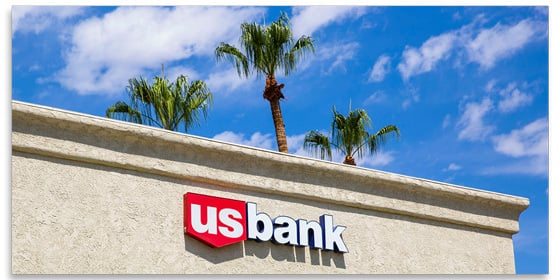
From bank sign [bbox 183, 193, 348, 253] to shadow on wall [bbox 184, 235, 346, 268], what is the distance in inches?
2.3

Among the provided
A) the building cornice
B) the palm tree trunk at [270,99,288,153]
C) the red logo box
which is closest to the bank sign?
the red logo box

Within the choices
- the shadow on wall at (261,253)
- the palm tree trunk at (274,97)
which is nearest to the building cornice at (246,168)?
the shadow on wall at (261,253)

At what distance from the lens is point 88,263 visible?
318 inches

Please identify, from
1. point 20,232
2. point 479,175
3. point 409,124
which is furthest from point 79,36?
point 479,175

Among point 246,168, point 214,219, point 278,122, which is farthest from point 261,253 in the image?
point 278,122

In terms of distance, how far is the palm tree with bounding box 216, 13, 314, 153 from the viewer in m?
11.1

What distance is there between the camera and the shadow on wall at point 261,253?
8680 millimetres

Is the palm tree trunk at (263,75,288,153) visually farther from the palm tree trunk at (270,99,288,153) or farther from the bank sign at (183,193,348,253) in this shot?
the bank sign at (183,193,348,253)

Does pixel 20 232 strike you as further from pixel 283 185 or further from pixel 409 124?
pixel 409 124

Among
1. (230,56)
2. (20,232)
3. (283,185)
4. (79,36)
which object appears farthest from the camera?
(230,56)

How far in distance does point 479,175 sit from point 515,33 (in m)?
1.36

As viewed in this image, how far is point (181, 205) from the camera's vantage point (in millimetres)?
8672

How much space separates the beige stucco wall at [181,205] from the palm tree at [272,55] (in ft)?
6.20

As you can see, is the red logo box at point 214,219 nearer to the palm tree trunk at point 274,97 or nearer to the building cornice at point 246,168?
the building cornice at point 246,168
